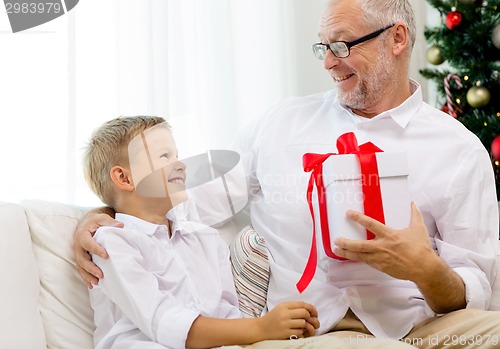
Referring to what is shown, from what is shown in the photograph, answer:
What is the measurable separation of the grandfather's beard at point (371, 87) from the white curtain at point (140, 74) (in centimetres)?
46

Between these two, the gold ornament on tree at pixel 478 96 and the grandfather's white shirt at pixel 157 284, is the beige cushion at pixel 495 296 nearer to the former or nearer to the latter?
the grandfather's white shirt at pixel 157 284

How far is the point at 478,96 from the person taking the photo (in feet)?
9.03

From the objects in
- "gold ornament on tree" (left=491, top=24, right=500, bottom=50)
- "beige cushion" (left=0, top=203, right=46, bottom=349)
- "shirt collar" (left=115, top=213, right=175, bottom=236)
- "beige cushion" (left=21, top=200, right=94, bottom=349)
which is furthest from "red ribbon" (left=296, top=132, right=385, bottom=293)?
"gold ornament on tree" (left=491, top=24, right=500, bottom=50)

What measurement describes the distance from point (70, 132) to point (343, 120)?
0.91 metres

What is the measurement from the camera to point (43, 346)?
1.56 metres

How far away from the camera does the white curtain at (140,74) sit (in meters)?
2.15

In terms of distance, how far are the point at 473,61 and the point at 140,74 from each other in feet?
4.53

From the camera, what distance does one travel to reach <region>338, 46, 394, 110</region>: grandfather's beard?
1.88 meters

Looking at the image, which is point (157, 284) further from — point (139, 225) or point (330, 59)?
point (330, 59)

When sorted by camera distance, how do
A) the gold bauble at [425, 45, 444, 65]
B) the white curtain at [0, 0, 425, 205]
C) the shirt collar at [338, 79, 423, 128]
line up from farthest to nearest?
1. the gold bauble at [425, 45, 444, 65]
2. the white curtain at [0, 0, 425, 205]
3. the shirt collar at [338, 79, 423, 128]

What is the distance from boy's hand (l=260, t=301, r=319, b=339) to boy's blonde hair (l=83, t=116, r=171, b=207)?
503 mm

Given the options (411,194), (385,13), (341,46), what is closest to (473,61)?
(385,13)

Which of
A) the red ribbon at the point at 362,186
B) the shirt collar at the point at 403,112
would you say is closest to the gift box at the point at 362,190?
the red ribbon at the point at 362,186

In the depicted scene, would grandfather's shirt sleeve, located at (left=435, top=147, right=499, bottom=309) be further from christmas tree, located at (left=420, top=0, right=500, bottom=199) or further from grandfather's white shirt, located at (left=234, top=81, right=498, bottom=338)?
christmas tree, located at (left=420, top=0, right=500, bottom=199)
